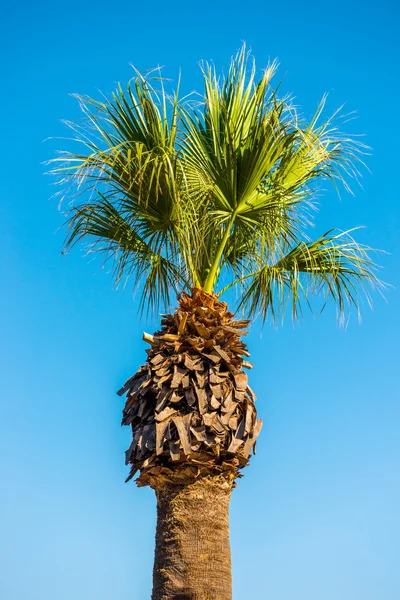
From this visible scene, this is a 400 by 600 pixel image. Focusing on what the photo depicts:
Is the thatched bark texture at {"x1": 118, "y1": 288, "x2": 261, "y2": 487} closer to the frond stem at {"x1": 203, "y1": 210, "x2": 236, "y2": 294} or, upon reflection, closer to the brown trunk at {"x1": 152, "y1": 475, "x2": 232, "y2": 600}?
the brown trunk at {"x1": 152, "y1": 475, "x2": 232, "y2": 600}

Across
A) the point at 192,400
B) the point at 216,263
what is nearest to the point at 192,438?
the point at 192,400

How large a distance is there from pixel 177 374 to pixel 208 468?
0.87 metres

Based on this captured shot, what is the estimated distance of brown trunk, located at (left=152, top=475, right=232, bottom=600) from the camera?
6840 millimetres

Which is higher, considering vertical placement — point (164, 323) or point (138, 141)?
point (138, 141)

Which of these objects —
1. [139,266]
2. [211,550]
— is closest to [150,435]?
[211,550]

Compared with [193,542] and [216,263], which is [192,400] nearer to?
[193,542]

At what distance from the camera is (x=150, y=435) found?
726 centimetres

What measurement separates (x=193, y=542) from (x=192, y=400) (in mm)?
1211

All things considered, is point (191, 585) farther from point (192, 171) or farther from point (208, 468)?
point (192, 171)

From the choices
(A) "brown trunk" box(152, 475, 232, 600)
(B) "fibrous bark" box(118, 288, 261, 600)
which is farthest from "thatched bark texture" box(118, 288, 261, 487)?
(A) "brown trunk" box(152, 475, 232, 600)

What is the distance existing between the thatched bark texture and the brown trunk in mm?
147

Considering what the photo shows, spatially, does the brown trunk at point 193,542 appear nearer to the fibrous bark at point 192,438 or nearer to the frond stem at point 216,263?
the fibrous bark at point 192,438

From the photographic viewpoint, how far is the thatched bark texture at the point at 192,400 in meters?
7.14

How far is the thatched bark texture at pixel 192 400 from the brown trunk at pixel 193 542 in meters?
0.15
